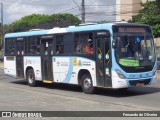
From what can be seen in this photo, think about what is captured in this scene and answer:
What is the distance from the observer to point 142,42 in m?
16.4

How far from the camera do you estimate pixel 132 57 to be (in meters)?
15.9

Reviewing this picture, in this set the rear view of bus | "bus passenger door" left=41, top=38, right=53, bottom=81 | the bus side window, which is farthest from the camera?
"bus passenger door" left=41, top=38, right=53, bottom=81

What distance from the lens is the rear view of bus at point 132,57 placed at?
1565cm

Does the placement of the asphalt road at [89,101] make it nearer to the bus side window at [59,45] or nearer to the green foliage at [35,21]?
the bus side window at [59,45]

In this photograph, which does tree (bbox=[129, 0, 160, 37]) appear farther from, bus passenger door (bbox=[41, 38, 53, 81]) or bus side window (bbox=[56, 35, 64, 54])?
bus side window (bbox=[56, 35, 64, 54])

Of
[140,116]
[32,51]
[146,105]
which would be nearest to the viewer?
[140,116]

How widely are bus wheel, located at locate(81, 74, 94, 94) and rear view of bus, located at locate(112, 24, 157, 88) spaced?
145 centimetres

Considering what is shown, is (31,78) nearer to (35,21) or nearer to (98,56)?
(98,56)

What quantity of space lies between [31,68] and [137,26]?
22.7 ft

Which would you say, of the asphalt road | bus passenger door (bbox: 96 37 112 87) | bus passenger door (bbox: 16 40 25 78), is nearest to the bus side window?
the asphalt road

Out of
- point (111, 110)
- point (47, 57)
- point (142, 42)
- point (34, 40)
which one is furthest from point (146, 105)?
point (34, 40)

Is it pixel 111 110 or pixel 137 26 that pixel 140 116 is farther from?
pixel 137 26

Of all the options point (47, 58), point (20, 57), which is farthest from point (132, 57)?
point (20, 57)

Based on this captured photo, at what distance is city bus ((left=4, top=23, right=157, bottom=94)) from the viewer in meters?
15.8
